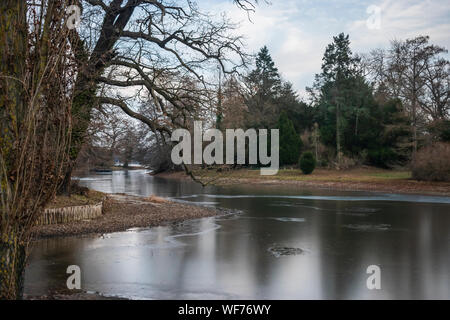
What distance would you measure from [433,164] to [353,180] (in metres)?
6.60

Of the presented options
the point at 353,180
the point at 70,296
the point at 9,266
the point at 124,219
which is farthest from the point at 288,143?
the point at 9,266

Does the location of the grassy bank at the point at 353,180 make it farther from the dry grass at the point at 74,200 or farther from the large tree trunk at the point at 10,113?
the large tree trunk at the point at 10,113

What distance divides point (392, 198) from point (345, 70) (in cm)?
2955

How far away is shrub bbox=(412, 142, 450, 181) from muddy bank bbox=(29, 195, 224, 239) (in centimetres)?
1686

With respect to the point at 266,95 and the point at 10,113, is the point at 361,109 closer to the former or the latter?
the point at 266,95

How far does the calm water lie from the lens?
23.2 feet

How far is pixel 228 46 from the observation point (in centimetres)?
1617

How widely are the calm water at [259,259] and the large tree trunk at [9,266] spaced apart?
145cm

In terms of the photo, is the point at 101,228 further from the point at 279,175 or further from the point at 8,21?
the point at 279,175

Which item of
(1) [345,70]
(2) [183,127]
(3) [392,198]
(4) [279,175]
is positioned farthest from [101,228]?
(1) [345,70]

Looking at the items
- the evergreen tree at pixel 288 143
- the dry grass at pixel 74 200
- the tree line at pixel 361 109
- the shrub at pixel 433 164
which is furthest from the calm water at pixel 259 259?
the evergreen tree at pixel 288 143

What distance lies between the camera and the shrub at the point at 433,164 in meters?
27.8

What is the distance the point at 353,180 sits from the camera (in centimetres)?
3369

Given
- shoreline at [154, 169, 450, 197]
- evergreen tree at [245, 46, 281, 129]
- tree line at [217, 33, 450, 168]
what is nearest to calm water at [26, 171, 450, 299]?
shoreline at [154, 169, 450, 197]
